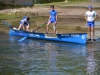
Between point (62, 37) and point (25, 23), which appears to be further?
point (25, 23)

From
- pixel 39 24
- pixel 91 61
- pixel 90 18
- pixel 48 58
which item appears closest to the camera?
pixel 91 61

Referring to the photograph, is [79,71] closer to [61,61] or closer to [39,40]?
[61,61]

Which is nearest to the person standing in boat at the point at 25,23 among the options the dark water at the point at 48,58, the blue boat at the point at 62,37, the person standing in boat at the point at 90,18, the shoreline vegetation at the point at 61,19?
the blue boat at the point at 62,37

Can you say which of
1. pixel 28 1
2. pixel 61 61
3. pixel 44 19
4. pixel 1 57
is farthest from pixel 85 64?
pixel 28 1

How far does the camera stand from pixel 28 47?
759 inches

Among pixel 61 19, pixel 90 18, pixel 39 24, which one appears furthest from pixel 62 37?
pixel 61 19

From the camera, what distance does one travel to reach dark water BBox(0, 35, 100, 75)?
13414 millimetres

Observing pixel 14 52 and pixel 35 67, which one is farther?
pixel 14 52

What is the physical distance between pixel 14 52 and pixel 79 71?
5.00m

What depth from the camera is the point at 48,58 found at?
1590 centimetres

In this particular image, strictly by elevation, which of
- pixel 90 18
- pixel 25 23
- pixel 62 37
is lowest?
pixel 62 37

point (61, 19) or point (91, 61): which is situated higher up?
point (61, 19)

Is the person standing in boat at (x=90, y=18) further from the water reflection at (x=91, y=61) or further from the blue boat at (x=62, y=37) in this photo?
the water reflection at (x=91, y=61)

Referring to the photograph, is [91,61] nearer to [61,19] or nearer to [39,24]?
[39,24]
